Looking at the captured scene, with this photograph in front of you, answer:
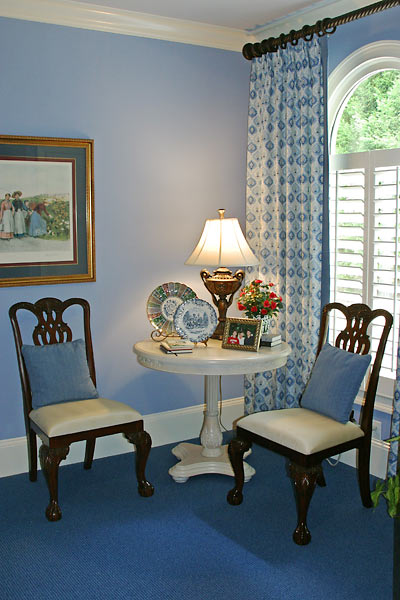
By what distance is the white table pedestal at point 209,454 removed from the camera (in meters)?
3.73

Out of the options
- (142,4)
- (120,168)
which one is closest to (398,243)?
(120,168)

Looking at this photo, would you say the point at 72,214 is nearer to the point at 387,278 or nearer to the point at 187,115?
the point at 187,115

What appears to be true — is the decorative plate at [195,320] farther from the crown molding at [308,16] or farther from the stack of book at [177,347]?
the crown molding at [308,16]

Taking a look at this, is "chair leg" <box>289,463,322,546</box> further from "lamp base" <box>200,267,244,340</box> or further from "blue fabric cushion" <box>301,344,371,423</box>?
"lamp base" <box>200,267,244,340</box>

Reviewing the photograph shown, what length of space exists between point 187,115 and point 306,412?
2.21 metres

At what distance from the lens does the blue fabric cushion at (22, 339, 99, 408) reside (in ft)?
11.6

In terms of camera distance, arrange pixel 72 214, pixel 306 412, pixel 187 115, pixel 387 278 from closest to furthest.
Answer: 1. pixel 306 412
2. pixel 387 278
3. pixel 72 214
4. pixel 187 115

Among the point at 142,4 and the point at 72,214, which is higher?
the point at 142,4

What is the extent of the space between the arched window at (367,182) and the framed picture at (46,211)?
62.8 inches

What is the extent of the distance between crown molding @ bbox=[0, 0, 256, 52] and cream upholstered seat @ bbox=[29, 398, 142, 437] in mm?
2281

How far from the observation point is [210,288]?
3992mm

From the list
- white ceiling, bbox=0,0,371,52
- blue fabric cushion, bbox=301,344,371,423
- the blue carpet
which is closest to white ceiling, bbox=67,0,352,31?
white ceiling, bbox=0,0,371,52

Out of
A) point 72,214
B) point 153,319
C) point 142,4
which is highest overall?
point 142,4

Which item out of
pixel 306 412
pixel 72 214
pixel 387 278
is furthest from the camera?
pixel 72 214
